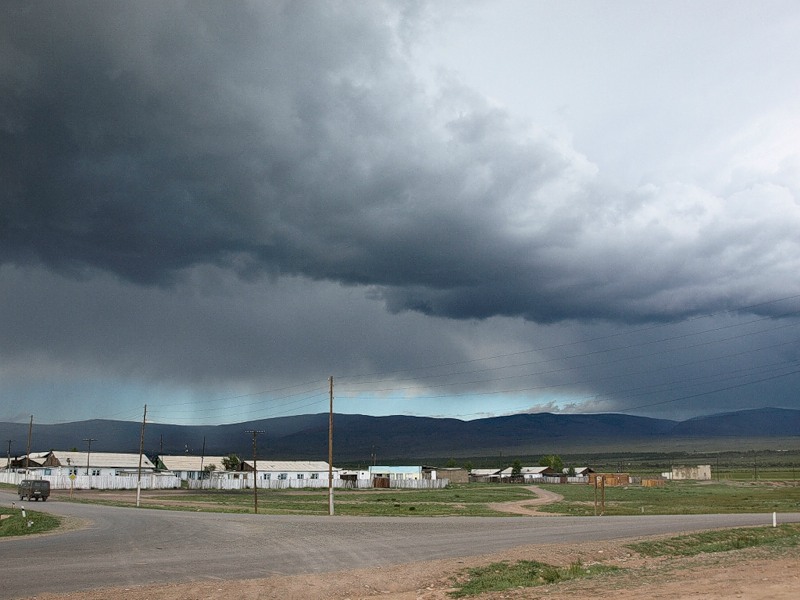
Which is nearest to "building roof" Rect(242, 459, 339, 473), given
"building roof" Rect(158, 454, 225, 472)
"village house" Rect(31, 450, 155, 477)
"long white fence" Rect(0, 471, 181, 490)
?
"building roof" Rect(158, 454, 225, 472)

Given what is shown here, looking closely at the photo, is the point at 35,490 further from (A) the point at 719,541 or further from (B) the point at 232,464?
(B) the point at 232,464

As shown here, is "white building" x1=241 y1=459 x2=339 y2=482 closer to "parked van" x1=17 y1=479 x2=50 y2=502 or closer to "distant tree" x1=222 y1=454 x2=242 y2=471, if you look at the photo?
"distant tree" x1=222 y1=454 x2=242 y2=471

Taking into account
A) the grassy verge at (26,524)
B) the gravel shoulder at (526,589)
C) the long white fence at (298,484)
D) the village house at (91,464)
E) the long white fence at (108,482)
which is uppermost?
the village house at (91,464)

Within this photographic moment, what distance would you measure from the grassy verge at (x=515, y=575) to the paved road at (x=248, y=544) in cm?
463

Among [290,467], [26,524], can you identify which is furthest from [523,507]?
[290,467]

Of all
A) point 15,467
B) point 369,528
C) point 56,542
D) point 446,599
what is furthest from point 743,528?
point 15,467

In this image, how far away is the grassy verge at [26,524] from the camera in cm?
4569

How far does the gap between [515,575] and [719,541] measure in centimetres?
2017

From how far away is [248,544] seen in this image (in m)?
37.7

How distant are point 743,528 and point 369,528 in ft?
82.2

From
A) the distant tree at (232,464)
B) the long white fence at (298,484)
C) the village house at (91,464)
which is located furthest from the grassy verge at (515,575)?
the distant tree at (232,464)

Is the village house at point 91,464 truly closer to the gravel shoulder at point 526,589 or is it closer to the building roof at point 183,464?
the building roof at point 183,464

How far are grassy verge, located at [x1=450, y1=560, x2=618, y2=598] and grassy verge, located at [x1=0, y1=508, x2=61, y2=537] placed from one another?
104 feet

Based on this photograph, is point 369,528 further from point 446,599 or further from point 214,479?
point 214,479
